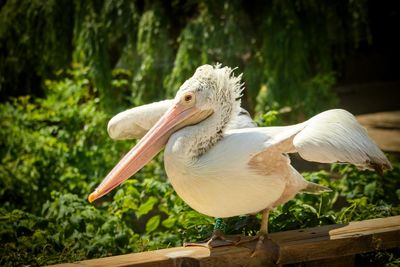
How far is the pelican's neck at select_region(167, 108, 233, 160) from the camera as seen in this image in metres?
2.38

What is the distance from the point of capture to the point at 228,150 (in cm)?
236

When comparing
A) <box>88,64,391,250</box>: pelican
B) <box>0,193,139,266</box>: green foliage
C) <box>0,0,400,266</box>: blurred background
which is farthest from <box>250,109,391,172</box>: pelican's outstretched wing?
<box>0,0,400,266</box>: blurred background

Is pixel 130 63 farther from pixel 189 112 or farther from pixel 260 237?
pixel 260 237

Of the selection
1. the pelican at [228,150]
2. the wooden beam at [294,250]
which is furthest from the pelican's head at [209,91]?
the wooden beam at [294,250]

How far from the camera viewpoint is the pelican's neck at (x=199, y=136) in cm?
238

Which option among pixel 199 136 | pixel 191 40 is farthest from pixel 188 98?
pixel 191 40

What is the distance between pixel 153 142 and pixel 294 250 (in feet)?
2.22

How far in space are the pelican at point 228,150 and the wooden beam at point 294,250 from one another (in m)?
0.09

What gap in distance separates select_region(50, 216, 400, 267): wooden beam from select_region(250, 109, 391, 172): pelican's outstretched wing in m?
0.32

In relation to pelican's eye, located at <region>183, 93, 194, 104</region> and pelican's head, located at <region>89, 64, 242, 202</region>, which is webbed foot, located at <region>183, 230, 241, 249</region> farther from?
pelican's eye, located at <region>183, 93, 194, 104</region>

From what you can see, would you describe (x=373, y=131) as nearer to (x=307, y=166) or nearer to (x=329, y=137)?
(x=307, y=166)

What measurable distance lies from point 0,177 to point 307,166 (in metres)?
2.55

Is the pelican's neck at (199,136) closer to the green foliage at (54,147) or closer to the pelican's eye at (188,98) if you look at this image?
the pelican's eye at (188,98)

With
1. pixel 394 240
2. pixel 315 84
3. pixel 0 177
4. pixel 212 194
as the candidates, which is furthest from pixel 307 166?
pixel 212 194
